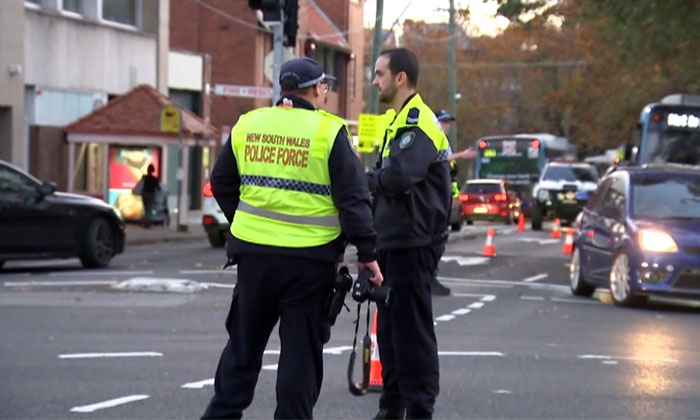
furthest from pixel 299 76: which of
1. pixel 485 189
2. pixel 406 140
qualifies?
pixel 485 189

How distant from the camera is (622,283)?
16.4 m

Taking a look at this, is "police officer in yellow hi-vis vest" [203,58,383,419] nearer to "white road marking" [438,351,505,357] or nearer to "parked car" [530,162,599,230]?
"white road marking" [438,351,505,357]

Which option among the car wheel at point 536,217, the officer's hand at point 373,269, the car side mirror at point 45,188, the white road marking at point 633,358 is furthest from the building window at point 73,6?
the officer's hand at point 373,269

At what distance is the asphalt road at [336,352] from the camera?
8.78 metres

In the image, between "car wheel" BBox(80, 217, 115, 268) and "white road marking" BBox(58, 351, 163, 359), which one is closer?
"white road marking" BBox(58, 351, 163, 359)

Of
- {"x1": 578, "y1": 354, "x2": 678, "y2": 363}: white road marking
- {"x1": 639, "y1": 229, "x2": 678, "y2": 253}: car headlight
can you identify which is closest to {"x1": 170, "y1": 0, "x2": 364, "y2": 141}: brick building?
{"x1": 639, "y1": 229, "x2": 678, "y2": 253}: car headlight

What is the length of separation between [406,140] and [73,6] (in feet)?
96.3

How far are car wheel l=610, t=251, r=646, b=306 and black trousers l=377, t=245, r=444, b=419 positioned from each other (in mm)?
8616

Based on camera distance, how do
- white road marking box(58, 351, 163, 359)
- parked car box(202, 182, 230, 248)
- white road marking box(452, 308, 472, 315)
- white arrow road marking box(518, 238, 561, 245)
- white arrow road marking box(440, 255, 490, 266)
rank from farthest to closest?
1. white arrow road marking box(518, 238, 561, 245)
2. parked car box(202, 182, 230, 248)
3. white arrow road marking box(440, 255, 490, 266)
4. white road marking box(452, 308, 472, 315)
5. white road marking box(58, 351, 163, 359)

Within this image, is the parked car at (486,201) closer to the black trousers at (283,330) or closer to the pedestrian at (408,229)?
the pedestrian at (408,229)

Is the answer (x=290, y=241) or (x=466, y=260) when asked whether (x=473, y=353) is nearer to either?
(x=290, y=241)

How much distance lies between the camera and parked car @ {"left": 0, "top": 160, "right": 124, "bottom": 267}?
19.0 meters

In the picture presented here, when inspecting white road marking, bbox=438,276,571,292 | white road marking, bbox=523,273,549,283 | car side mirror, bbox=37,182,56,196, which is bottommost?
white road marking, bbox=523,273,549,283

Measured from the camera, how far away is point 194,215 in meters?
43.2
